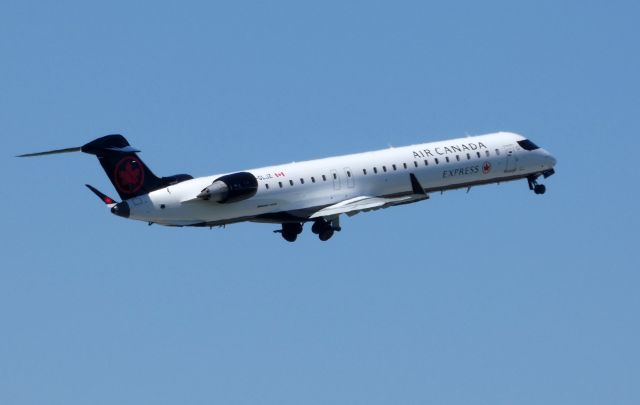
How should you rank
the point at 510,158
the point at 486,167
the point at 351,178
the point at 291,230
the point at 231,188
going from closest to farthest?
the point at 231,188
the point at 351,178
the point at 291,230
the point at 486,167
the point at 510,158

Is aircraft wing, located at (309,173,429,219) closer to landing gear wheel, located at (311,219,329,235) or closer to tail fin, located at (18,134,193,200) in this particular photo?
landing gear wheel, located at (311,219,329,235)

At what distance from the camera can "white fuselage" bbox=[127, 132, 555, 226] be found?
84188 millimetres

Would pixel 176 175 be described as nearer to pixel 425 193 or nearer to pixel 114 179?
pixel 114 179

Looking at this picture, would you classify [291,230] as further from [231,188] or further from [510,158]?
Result: [510,158]

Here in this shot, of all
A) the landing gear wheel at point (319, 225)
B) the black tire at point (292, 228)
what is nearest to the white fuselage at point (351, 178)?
the landing gear wheel at point (319, 225)

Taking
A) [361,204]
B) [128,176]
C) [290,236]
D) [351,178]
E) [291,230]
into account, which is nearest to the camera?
[128,176]

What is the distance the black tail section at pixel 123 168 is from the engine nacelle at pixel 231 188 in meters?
2.61

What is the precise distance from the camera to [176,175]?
86.2 metres

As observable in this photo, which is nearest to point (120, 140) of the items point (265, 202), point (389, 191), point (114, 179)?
point (114, 179)

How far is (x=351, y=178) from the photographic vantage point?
291 ft

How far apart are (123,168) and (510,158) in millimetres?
21258

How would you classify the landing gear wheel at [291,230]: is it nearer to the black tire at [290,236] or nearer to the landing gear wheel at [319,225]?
the black tire at [290,236]

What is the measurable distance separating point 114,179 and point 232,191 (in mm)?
5387

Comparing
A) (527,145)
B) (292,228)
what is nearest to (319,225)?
(292,228)
